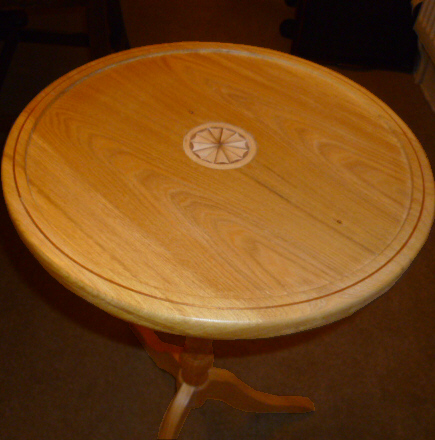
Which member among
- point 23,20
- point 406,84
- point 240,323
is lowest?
point 406,84

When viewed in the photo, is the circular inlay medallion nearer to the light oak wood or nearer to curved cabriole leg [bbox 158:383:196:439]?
the light oak wood

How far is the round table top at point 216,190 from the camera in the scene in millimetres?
673

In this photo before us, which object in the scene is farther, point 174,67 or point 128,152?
point 174,67

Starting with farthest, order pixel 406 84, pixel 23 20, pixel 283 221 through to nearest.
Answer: pixel 406 84 → pixel 23 20 → pixel 283 221

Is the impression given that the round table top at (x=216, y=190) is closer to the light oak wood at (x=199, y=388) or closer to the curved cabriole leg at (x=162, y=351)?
the light oak wood at (x=199, y=388)

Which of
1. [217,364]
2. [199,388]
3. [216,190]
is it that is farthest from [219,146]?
[217,364]

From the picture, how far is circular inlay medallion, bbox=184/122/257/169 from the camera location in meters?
0.89

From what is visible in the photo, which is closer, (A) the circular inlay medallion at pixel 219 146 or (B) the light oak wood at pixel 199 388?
(A) the circular inlay medallion at pixel 219 146

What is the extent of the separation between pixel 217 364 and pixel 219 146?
0.68 meters

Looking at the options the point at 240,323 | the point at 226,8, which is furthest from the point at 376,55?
the point at 240,323

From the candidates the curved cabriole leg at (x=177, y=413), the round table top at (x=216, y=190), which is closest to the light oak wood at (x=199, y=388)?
the curved cabriole leg at (x=177, y=413)

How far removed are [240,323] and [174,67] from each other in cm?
67

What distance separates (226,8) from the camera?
9.57 ft

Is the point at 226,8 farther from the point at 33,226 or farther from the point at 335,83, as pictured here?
the point at 33,226
